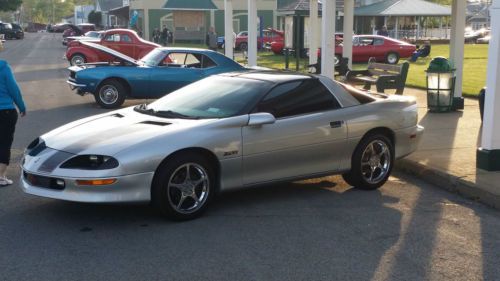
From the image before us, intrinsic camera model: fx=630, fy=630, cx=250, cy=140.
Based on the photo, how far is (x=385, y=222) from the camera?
593 centimetres

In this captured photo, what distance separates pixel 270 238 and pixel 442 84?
8.39 metres

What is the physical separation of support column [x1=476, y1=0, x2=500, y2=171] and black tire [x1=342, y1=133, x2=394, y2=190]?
1198mm

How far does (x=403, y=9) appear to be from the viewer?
48.1m

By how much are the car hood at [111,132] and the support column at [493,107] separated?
350 cm

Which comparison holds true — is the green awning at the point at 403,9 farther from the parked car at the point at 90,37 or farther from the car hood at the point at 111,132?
the car hood at the point at 111,132

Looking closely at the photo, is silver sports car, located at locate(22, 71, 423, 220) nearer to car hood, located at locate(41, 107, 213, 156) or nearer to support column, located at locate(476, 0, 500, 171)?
car hood, located at locate(41, 107, 213, 156)

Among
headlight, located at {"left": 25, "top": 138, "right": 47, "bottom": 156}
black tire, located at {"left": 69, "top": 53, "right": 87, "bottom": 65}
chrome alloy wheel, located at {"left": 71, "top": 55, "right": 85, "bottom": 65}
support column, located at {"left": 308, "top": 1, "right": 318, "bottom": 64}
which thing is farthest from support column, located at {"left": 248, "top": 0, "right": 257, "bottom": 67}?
headlight, located at {"left": 25, "top": 138, "right": 47, "bottom": 156}

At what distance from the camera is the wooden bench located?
12.9m

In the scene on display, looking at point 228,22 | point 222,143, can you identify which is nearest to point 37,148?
point 222,143

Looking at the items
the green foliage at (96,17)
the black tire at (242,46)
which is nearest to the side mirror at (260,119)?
the black tire at (242,46)

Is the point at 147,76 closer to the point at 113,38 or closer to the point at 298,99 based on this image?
the point at 298,99

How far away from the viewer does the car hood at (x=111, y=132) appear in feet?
18.4

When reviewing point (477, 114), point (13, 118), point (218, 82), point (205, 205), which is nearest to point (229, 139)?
point (205, 205)

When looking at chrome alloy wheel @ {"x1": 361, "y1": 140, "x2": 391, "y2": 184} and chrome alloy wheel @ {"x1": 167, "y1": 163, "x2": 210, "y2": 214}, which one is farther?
chrome alloy wheel @ {"x1": 361, "y1": 140, "x2": 391, "y2": 184}
